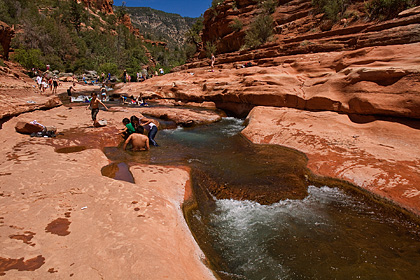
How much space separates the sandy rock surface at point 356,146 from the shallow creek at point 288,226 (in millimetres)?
405

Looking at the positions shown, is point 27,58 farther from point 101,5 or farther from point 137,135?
point 101,5

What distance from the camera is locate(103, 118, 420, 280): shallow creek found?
2.83m

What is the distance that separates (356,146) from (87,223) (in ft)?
21.1

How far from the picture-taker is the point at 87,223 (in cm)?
266

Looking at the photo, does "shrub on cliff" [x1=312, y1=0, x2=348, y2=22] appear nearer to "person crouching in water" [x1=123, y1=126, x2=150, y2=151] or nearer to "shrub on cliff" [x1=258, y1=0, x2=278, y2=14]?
"shrub on cliff" [x1=258, y1=0, x2=278, y2=14]

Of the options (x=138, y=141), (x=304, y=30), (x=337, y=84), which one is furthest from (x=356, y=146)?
(x=304, y=30)

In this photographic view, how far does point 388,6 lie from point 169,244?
A: 18.6m

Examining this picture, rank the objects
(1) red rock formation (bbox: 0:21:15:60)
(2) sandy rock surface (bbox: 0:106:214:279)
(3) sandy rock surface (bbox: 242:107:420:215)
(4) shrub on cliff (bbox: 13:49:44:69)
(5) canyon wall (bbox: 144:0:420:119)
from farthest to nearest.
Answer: (4) shrub on cliff (bbox: 13:49:44:69) < (1) red rock formation (bbox: 0:21:15:60) < (5) canyon wall (bbox: 144:0:420:119) < (3) sandy rock surface (bbox: 242:107:420:215) < (2) sandy rock surface (bbox: 0:106:214:279)

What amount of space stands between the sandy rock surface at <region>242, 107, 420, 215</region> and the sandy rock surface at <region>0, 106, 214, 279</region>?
3701mm

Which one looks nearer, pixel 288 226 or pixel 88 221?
pixel 88 221

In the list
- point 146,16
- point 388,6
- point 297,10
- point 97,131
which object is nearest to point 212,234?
point 97,131

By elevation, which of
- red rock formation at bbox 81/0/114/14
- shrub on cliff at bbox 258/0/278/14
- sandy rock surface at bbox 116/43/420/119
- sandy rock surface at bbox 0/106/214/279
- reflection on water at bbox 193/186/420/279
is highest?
red rock formation at bbox 81/0/114/14

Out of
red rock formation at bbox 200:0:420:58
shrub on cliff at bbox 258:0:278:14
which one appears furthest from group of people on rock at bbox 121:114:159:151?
shrub on cliff at bbox 258:0:278:14

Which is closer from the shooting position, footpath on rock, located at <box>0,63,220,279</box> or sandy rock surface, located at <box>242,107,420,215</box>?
footpath on rock, located at <box>0,63,220,279</box>
